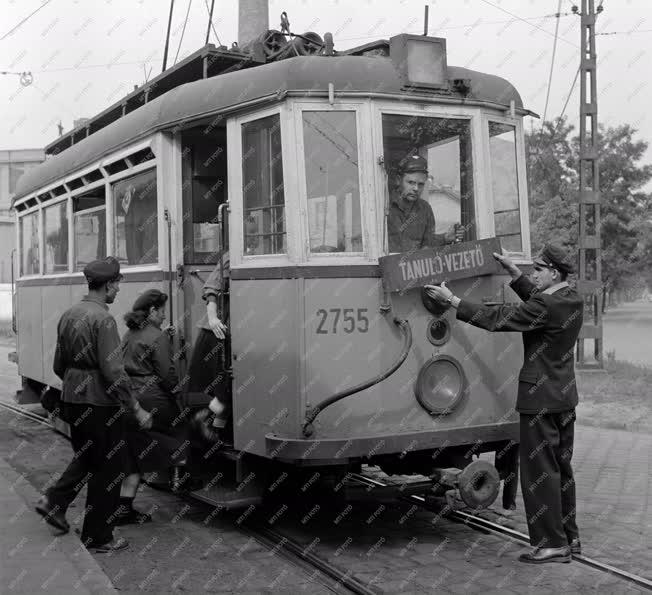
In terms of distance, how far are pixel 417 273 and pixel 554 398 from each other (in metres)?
1.10

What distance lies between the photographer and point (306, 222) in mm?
5660

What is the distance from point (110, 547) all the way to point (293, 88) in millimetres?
3072

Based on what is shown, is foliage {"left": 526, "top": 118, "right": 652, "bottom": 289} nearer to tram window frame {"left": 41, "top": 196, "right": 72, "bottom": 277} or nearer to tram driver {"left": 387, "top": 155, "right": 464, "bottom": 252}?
Result: tram window frame {"left": 41, "top": 196, "right": 72, "bottom": 277}

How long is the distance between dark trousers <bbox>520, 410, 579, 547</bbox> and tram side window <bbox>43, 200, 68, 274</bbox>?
557 cm

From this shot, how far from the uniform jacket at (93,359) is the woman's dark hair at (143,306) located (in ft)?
2.69

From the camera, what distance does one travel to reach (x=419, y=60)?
591cm

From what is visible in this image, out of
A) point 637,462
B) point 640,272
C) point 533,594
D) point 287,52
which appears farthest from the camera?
point 640,272

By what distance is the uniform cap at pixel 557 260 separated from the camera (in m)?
5.50

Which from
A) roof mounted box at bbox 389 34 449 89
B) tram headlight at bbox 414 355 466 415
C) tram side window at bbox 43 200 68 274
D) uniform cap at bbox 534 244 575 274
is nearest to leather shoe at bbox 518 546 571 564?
tram headlight at bbox 414 355 466 415

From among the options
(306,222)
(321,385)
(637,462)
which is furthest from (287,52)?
(637,462)

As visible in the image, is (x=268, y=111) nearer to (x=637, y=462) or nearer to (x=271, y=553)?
(x=271, y=553)

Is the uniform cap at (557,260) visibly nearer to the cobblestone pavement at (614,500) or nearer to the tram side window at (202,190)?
the cobblestone pavement at (614,500)

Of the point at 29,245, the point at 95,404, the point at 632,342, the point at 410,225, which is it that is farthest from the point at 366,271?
the point at 632,342

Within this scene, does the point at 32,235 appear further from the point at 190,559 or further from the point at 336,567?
the point at 336,567
